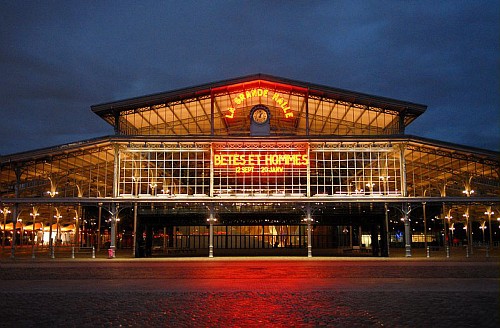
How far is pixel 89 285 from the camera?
2381cm

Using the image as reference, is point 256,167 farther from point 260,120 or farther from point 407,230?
point 407,230

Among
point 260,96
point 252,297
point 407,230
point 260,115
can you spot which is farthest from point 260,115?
point 252,297

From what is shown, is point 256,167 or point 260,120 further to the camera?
point 260,120

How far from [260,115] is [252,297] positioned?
29.0 metres

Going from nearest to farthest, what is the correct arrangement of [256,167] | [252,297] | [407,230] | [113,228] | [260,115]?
[252,297] → [407,230] → [113,228] → [256,167] → [260,115]

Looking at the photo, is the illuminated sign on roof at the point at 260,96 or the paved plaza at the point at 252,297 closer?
the paved plaza at the point at 252,297

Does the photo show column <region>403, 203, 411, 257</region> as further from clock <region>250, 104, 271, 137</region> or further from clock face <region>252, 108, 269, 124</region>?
clock face <region>252, 108, 269, 124</region>

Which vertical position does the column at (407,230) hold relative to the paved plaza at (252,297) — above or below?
above

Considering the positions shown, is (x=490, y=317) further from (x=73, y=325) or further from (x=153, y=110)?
(x=153, y=110)

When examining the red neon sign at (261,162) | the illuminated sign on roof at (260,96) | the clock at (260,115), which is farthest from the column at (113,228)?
the clock at (260,115)

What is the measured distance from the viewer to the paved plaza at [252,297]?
13.9 m

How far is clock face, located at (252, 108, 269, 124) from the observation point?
46.5 m

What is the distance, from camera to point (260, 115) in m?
46.5

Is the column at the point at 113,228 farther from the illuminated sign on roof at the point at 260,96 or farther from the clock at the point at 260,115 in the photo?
the clock at the point at 260,115
